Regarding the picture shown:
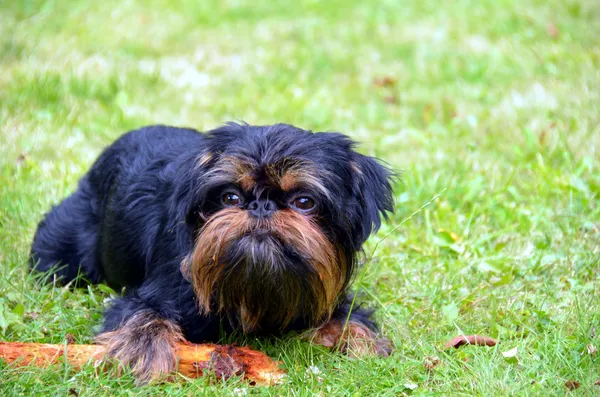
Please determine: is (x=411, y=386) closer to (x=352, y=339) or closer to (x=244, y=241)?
(x=352, y=339)

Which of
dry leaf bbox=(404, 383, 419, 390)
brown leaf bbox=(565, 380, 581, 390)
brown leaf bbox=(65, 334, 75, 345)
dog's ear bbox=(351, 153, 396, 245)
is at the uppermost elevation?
dog's ear bbox=(351, 153, 396, 245)

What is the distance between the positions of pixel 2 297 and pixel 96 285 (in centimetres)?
66

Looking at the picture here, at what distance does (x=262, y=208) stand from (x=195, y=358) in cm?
79

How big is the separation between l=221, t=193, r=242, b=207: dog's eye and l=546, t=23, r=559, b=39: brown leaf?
21.3ft

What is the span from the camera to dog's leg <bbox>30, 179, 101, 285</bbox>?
196 inches

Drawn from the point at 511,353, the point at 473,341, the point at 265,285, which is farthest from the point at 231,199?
the point at 511,353

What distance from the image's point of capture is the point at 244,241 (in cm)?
352

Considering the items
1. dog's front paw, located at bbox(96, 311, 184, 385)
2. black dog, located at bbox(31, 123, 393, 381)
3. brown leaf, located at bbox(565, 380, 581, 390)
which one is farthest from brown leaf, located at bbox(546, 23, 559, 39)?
dog's front paw, located at bbox(96, 311, 184, 385)

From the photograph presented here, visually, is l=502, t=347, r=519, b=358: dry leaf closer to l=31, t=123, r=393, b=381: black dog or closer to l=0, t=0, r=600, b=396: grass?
l=0, t=0, r=600, b=396: grass

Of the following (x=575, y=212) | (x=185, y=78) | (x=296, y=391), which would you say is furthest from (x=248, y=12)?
(x=296, y=391)

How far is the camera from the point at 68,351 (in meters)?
3.75

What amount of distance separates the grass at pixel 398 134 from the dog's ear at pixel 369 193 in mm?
341

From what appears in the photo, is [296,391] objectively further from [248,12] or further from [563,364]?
[248,12]

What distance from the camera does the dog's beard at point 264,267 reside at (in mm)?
3523
